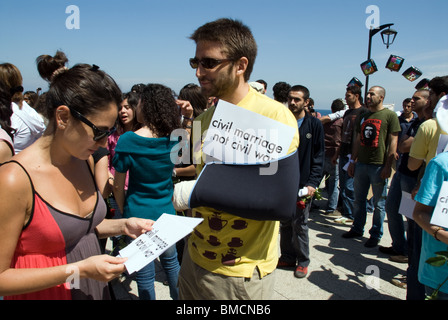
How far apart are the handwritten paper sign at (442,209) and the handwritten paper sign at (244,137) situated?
0.94m

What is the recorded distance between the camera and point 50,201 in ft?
4.35

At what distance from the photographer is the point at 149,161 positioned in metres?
2.54

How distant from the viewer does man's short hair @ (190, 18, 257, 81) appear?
157cm

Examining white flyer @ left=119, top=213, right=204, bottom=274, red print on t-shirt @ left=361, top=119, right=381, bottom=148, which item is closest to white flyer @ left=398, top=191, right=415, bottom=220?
white flyer @ left=119, top=213, right=204, bottom=274

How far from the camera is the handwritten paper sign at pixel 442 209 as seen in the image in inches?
63.5

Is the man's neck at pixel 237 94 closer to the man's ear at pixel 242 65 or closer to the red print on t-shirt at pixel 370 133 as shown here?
the man's ear at pixel 242 65

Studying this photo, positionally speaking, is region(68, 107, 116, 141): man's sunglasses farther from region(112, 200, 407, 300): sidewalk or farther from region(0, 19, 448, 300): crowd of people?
region(112, 200, 407, 300): sidewalk

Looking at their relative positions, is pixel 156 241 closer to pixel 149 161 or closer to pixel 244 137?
pixel 244 137

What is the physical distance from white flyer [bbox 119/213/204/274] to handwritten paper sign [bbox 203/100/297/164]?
0.36m

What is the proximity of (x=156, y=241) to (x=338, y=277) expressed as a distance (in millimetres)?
3014

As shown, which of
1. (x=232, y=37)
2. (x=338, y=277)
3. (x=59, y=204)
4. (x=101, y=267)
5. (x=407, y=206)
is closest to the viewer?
(x=101, y=267)

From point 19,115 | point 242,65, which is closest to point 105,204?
point 242,65
